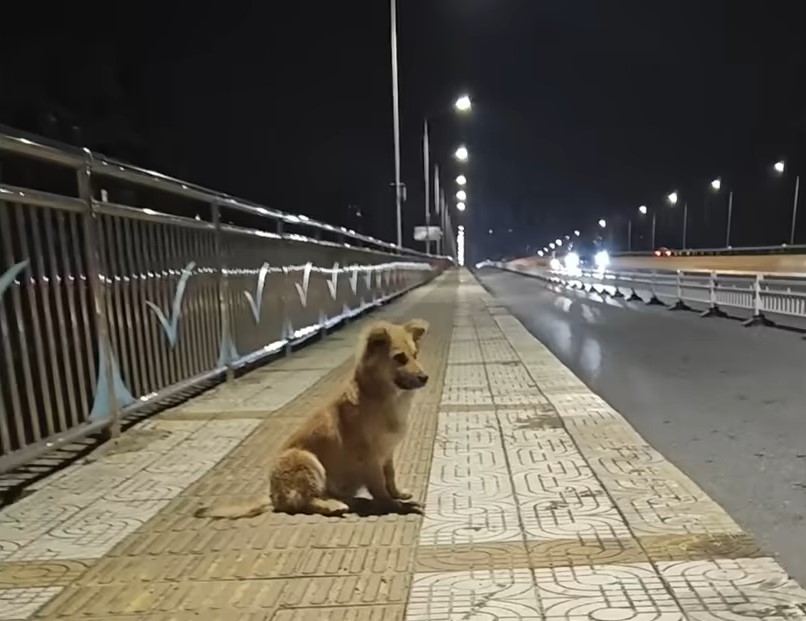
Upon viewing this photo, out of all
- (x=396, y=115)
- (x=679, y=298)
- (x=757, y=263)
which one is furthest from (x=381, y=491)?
(x=757, y=263)

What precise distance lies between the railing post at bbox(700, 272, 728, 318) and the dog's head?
1473 centimetres

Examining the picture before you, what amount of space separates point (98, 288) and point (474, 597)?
12.0ft

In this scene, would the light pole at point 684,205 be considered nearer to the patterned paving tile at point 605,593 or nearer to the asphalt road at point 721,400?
the asphalt road at point 721,400

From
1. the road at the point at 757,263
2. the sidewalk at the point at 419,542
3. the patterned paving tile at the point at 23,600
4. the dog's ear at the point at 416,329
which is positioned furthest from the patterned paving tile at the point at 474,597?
the road at the point at 757,263

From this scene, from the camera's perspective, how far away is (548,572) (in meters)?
3.17

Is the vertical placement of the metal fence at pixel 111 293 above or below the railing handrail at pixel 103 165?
below

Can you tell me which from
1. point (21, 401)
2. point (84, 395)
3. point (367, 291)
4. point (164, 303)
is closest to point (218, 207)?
point (164, 303)

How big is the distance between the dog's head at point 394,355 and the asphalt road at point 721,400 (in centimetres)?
186

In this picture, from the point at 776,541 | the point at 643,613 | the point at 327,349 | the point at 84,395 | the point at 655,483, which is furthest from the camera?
the point at 327,349

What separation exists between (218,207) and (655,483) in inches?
216

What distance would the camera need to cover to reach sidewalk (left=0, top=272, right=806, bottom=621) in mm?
2928

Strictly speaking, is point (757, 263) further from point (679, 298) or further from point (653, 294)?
point (679, 298)

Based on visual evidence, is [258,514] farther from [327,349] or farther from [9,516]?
[327,349]

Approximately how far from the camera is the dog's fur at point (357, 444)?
3848 mm
